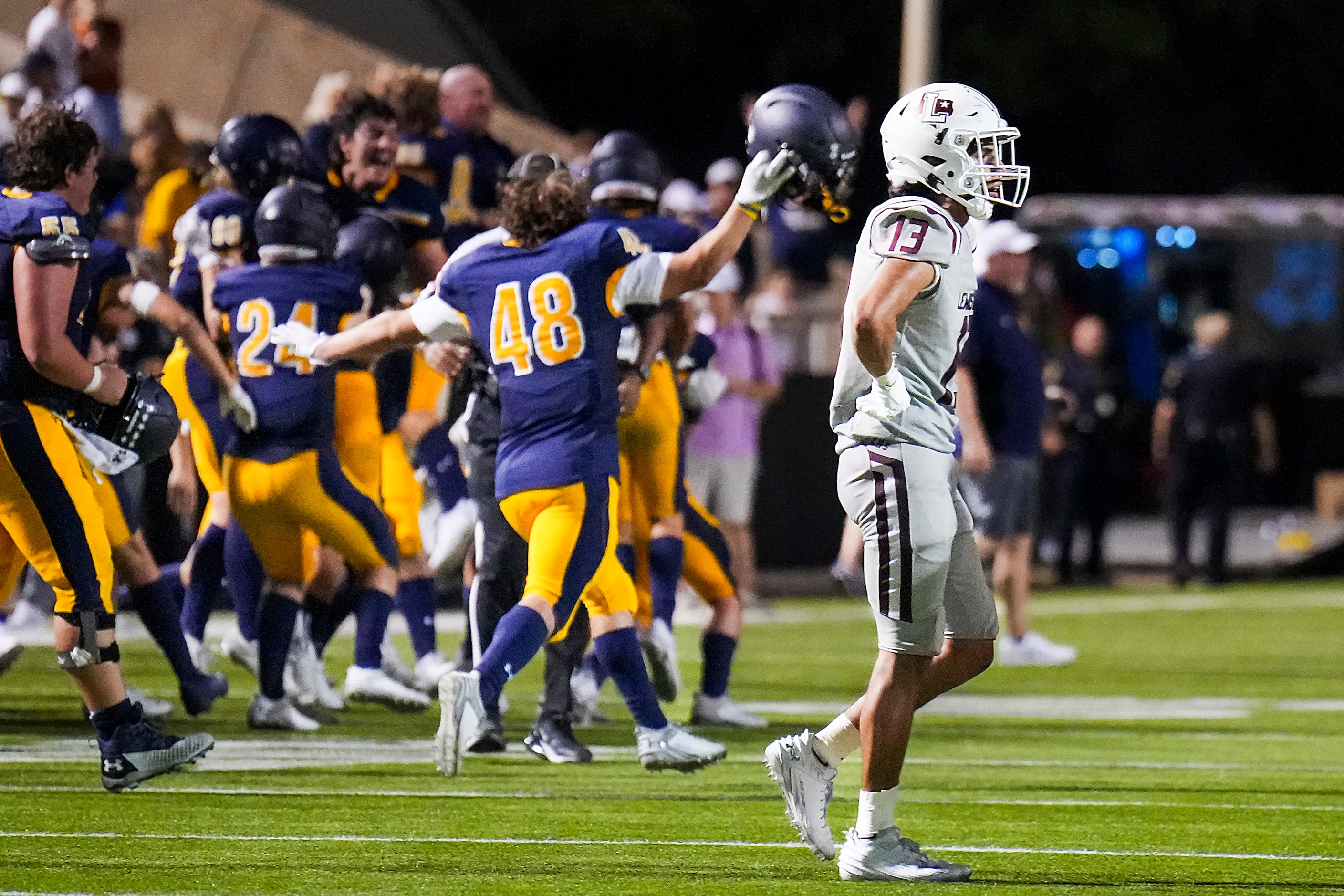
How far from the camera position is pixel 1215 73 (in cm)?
2875

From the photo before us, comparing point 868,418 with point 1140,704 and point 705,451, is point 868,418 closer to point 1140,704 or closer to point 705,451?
point 1140,704

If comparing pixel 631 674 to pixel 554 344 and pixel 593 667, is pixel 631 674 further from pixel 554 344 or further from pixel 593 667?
pixel 593 667

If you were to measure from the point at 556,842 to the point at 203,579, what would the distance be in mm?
3560

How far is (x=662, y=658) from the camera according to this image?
9094 mm

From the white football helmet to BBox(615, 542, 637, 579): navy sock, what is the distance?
2.86 m

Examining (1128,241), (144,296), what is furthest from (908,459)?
(1128,241)

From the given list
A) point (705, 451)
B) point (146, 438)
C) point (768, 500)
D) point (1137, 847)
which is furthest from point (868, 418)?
point (768, 500)

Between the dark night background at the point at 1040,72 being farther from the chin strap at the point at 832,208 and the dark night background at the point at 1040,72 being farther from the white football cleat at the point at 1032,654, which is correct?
the chin strap at the point at 832,208

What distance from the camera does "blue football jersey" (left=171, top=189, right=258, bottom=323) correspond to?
9117mm

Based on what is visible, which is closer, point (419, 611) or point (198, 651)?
point (198, 651)

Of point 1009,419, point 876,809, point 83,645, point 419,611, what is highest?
point 1009,419

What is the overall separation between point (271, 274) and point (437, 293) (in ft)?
4.75

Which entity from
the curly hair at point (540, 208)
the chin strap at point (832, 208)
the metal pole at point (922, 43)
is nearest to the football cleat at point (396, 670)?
the curly hair at point (540, 208)

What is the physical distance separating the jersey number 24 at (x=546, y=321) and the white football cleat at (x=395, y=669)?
2.82 meters
